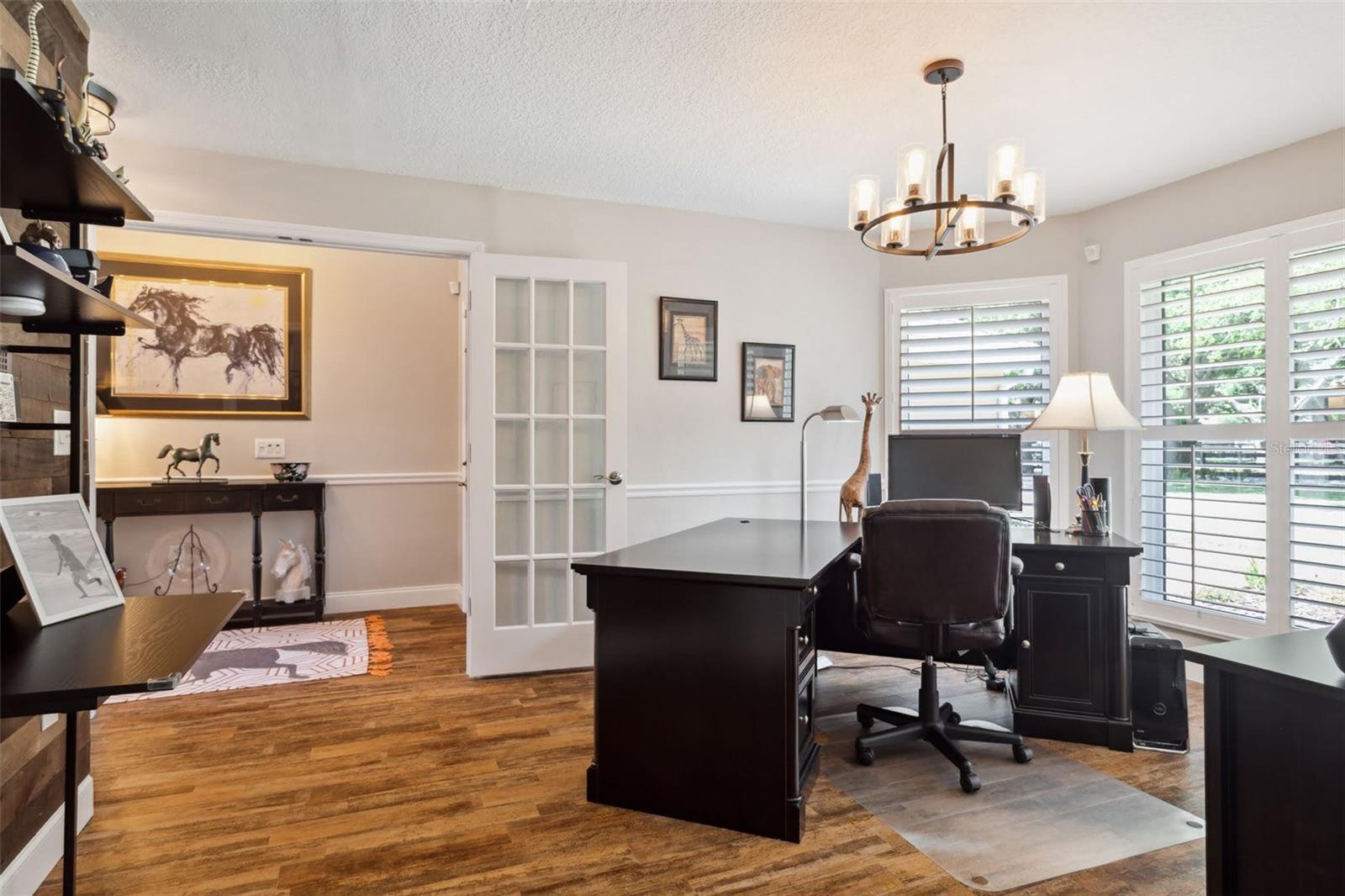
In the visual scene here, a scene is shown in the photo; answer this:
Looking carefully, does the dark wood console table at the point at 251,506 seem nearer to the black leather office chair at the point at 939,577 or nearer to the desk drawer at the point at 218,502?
the desk drawer at the point at 218,502

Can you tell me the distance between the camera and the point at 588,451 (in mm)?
3967

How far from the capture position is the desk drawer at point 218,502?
4.44 meters

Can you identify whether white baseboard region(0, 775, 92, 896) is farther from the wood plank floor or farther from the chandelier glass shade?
the chandelier glass shade

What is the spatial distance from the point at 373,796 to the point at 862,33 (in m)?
3.04

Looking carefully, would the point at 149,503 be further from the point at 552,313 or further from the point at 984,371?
the point at 984,371

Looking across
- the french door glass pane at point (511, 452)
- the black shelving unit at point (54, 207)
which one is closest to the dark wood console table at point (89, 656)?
the black shelving unit at point (54, 207)

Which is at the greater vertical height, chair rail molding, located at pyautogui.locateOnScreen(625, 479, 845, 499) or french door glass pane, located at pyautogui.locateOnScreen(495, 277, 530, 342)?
french door glass pane, located at pyautogui.locateOnScreen(495, 277, 530, 342)

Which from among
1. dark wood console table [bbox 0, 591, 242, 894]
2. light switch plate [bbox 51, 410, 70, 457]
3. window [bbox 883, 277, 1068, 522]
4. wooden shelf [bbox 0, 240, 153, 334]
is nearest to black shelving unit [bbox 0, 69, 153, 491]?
wooden shelf [bbox 0, 240, 153, 334]

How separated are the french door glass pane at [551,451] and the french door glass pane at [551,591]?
1.46 ft

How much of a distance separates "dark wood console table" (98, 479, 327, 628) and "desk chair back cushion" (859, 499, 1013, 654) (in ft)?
12.5

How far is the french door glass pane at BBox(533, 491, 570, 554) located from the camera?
387 centimetres

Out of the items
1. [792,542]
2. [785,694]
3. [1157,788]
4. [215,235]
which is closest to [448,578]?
[215,235]

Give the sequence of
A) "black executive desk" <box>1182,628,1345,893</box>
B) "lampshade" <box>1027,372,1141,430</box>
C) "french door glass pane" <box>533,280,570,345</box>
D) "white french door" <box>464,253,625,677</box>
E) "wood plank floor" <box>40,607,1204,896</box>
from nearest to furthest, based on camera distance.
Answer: "black executive desk" <box>1182,628,1345,893</box> < "wood plank floor" <box>40,607,1204,896</box> < "lampshade" <box>1027,372,1141,430</box> < "white french door" <box>464,253,625,677</box> < "french door glass pane" <box>533,280,570,345</box>

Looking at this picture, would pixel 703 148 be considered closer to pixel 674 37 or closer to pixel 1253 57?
pixel 674 37
